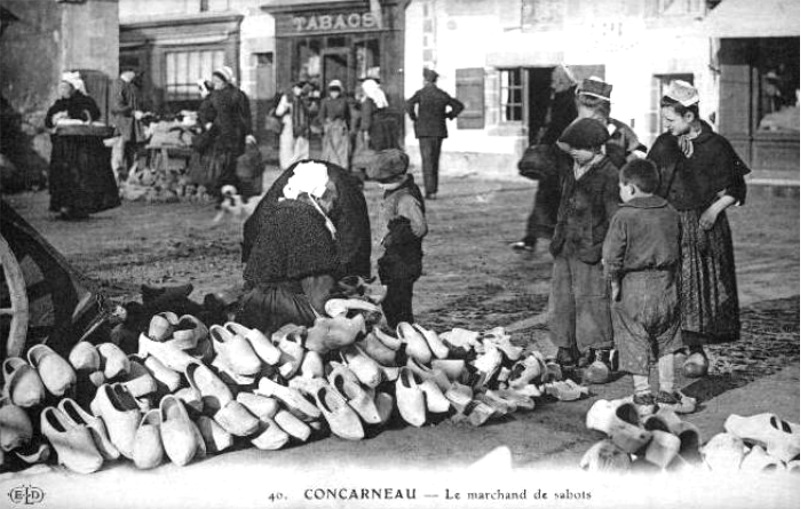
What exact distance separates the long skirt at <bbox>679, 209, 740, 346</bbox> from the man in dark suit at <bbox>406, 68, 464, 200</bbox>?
2.44 m

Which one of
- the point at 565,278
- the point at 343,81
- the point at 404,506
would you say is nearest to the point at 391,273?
the point at 565,278

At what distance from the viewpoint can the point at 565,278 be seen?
412 centimetres

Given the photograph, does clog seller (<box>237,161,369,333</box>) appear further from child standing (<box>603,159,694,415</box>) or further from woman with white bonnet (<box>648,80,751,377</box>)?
woman with white bonnet (<box>648,80,751,377</box>)

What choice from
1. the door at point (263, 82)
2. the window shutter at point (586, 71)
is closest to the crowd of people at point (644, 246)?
the window shutter at point (586, 71)

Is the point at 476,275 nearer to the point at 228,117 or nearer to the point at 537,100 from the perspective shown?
the point at 537,100

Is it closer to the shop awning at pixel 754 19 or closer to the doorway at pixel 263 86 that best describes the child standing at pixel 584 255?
the shop awning at pixel 754 19

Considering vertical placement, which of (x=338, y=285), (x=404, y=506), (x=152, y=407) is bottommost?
(x=404, y=506)

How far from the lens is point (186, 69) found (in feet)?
24.9

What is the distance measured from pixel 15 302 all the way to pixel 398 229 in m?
1.33

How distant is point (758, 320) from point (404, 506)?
1.90m

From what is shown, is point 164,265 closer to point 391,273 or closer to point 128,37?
point 128,37

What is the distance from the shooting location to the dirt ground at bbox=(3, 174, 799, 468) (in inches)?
139

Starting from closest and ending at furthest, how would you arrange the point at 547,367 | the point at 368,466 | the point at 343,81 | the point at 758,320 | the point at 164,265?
the point at 368,466 → the point at 547,367 → the point at 758,320 → the point at 164,265 → the point at 343,81

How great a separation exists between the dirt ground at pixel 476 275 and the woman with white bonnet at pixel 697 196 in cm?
A: 18
